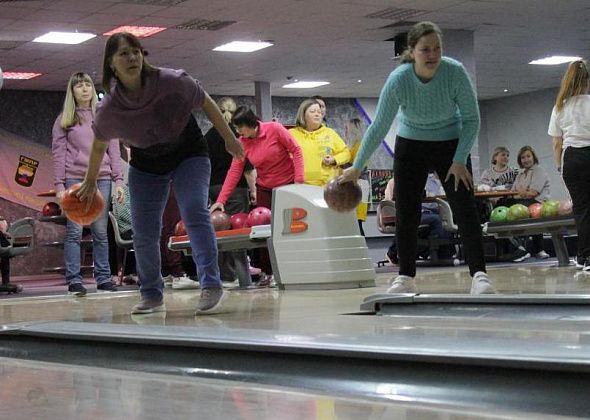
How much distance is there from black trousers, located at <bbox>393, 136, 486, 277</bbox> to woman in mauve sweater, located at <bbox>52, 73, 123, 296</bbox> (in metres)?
2.71

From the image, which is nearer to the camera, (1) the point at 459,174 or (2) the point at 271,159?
(1) the point at 459,174

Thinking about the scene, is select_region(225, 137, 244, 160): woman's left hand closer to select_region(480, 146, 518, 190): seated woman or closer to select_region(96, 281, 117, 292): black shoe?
select_region(96, 281, 117, 292): black shoe

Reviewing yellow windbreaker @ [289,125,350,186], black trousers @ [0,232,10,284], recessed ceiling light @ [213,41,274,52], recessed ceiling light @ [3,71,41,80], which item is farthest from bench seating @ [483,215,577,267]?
recessed ceiling light @ [3,71,41,80]

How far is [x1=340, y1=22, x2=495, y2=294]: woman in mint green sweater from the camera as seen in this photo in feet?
13.2

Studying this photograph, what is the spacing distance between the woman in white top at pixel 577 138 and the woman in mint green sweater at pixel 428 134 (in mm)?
2288

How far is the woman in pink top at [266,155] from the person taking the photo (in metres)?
6.24

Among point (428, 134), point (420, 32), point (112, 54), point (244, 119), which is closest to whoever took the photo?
point (112, 54)

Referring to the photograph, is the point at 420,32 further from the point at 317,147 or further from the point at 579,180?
the point at 317,147

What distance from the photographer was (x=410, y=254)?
4.37 metres

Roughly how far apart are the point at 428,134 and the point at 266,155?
2295 mm

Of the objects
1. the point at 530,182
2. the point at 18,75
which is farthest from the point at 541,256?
the point at 18,75

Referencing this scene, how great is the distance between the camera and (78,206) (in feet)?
14.2

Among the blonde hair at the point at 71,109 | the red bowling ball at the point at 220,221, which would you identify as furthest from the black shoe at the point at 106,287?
the blonde hair at the point at 71,109

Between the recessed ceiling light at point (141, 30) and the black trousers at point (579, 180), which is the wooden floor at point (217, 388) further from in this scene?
the recessed ceiling light at point (141, 30)
